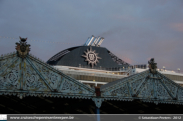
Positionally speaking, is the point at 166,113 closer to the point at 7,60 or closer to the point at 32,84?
the point at 32,84

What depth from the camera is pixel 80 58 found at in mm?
85688

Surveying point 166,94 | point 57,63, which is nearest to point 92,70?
point 57,63

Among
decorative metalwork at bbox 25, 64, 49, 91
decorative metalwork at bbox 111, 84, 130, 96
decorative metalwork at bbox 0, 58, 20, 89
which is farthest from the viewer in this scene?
decorative metalwork at bbox 111, 84, 130, 96

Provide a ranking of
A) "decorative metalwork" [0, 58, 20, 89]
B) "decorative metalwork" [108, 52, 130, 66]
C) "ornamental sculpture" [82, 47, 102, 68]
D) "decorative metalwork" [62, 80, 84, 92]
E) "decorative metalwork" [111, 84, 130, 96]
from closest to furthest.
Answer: "decorative metalwork" [0, 58, 20, 89]
"decorative metalwork" [62, 80, 84, 92]
"decorative metalwork" [111, 84, 130, 96]
"ornamental sculpture" [82, 47, 102, 68]
"decorative metalwork" [108, 52, 130, 66]

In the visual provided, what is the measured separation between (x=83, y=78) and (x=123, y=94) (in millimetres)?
47222

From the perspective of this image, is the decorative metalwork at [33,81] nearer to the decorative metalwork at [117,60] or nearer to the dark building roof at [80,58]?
the dark building roof at [80,58]

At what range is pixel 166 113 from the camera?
1702 inches

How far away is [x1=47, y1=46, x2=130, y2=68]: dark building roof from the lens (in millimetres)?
83812

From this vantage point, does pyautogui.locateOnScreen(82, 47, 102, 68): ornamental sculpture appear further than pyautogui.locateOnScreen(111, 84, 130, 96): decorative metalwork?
Yes

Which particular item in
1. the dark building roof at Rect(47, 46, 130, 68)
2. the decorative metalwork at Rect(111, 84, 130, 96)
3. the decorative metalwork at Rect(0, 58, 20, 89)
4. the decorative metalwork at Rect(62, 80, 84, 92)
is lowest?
the decorative metalwork at Rect(111, 84, 130, 96)

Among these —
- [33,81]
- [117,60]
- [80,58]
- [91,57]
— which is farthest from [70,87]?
[117,60]

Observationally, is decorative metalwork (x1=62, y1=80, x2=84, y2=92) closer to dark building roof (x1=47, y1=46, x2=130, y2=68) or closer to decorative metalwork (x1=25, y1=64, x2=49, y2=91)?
decorative metalwork (x1=25, y1=64, x2=49, y2=91)

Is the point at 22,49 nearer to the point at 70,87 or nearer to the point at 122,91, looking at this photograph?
the point at 70,87

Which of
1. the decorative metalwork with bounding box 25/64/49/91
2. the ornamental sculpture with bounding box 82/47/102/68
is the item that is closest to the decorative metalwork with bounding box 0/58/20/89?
the decorative metalwork with bounding box 25/64/49/91
